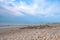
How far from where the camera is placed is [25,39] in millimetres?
12914

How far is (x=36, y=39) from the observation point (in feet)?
40.4

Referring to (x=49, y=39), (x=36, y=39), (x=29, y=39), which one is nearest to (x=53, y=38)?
(x=49, y=39)

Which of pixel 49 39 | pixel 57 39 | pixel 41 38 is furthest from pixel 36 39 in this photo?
pixel 57 39

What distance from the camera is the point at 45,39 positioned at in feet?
39.1

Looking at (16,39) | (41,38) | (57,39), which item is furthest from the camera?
(16,39)

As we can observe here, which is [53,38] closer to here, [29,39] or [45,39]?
[45,39]

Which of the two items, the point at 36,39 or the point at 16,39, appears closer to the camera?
the point at 36,39

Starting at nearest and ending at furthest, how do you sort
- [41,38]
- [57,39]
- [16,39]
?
[57,39]
[41,38]
[16,39]

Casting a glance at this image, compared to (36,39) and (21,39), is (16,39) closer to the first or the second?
(21,39)

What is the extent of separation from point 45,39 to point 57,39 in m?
1.15

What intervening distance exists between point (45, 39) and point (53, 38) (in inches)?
31.2

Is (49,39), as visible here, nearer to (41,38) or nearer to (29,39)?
(41,38)

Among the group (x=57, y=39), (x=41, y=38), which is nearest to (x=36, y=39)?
(x=41, y=38)

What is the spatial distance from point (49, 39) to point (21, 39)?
3.05m
